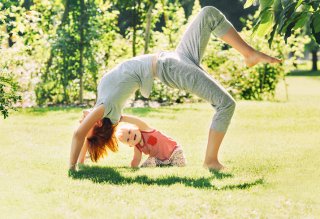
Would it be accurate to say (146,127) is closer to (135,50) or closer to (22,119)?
(22,119)

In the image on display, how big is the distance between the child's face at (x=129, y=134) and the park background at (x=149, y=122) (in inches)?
11.9

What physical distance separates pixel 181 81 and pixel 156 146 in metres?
0.90

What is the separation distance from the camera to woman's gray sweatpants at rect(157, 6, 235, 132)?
562cm

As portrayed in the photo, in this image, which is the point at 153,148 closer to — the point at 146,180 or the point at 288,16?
the point at 146,180

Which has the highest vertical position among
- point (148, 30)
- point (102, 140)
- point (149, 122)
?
point (148, 30)

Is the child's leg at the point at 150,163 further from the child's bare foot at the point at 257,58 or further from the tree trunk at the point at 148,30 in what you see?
the tree trunk at the point at 148,30

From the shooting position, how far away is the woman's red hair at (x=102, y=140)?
5789mm

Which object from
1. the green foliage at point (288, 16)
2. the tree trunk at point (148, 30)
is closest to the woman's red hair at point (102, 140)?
the green foliage at point (288, 16)

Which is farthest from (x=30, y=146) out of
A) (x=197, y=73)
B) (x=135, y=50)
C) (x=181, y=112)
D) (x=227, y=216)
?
(x=135, y=50)

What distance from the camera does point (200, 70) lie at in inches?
223

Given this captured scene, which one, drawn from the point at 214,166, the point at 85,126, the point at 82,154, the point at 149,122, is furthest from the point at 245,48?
the point at 149,122

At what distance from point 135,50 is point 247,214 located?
11.3m

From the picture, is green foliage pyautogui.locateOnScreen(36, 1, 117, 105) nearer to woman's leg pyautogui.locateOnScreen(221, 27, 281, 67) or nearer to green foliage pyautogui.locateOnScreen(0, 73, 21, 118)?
green foliage pyautogui.locateOnScreen(0, 73, 21, 118)

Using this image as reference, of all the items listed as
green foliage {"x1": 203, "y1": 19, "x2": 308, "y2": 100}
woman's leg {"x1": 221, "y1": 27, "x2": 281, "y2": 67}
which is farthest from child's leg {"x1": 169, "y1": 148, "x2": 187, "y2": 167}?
green foliage {"x1": 203, "y1": 19, "x2": 308, "y2": 100}
